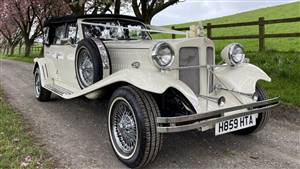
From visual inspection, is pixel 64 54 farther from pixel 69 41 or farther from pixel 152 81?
pixel 152 81

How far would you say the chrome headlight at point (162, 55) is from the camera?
347 centimetres

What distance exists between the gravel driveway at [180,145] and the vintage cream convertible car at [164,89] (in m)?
0.29

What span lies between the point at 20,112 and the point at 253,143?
421 cm

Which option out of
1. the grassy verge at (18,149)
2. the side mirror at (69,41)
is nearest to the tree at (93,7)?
the side mirror at (69,41)

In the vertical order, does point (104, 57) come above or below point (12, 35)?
below

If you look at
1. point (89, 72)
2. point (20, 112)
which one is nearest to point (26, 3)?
point (20, 112)

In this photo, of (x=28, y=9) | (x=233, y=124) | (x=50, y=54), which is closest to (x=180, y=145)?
(x=233, y=124)

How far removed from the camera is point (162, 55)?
352 cm

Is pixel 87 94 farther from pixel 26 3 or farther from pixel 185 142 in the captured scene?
pixel 26 3

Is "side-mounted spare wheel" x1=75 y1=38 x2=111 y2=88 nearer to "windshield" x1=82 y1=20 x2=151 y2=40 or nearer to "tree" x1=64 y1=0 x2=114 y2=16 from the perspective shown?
"windshield" x1=82 y1=20 x2=151 y2=40

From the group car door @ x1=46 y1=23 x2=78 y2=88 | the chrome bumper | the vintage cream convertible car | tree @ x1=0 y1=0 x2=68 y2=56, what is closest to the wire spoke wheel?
the vintage cream convertible car

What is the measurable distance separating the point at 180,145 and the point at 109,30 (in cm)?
240

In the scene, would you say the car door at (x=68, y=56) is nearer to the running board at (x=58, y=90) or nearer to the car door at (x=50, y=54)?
the running board at (x=58, y=90)

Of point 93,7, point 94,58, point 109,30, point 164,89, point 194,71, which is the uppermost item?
point 93,7
